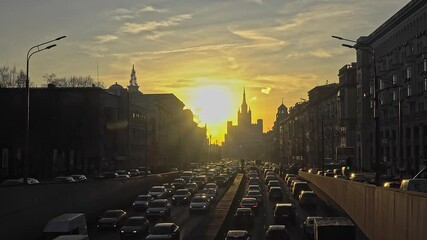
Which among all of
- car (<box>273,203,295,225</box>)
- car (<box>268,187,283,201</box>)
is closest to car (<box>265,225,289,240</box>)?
car (<box>273,203,295,225</box>)

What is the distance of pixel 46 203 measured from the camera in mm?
37781

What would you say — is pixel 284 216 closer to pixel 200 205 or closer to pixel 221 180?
pixel 200 205

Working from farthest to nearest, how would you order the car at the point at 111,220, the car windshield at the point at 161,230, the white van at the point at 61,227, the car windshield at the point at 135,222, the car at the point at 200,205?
the car at the point at 200,205 → the car at the point at 111,220 → the car windshield at the point at 135,222 → the car windshield at the point at 161,230 → the white van at the point at 61,227

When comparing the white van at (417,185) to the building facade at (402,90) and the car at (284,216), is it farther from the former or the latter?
the building facade at (402,90)

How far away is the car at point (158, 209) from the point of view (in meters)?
50.2

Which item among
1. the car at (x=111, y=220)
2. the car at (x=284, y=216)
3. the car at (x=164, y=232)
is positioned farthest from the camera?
the car at (x=284, y=216)

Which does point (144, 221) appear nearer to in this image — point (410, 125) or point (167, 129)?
point (410, 125)

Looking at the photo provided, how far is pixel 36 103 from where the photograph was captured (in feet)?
318

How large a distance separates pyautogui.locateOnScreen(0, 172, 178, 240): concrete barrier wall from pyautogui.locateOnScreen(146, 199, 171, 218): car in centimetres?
397

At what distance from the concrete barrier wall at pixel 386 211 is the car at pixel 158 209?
1447cm

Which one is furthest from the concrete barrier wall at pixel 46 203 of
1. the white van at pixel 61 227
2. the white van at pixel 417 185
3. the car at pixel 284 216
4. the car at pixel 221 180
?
the car at pixel 221 180

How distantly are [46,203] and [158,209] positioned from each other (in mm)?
14301

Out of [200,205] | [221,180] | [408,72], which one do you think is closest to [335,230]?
[200,205]

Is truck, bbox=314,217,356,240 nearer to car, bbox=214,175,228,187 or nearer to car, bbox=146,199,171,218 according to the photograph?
car, bbox=146,199,171,218
